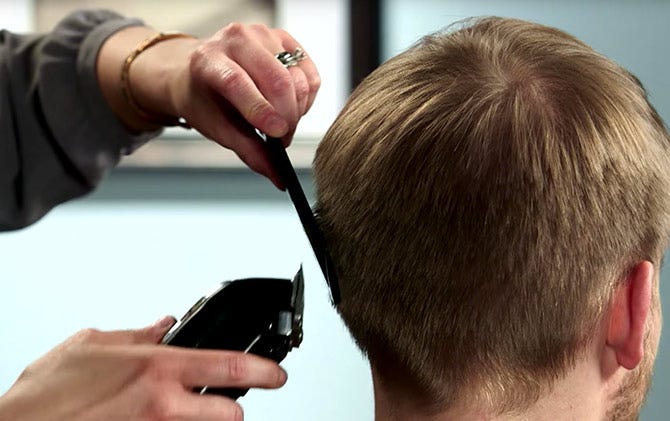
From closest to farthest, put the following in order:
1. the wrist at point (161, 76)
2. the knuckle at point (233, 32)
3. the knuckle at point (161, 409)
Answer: the knuckle at point (161, 409)
the knuckle at point (233, 32)
the wrist at point (161, 76)

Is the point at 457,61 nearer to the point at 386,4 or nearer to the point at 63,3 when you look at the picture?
the point at 386,4

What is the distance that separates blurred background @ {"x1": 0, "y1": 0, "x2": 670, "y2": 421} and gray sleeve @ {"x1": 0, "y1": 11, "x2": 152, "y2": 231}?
0.58 meters

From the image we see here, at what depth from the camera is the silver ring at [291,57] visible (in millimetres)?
915

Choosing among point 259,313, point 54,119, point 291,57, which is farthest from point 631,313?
point 54,119

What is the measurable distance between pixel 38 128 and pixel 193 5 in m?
0.69

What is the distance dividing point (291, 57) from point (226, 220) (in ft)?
3.12

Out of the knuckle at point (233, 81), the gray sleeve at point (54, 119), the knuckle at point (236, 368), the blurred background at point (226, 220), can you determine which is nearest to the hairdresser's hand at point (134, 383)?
the knuckle at point (236, 368)

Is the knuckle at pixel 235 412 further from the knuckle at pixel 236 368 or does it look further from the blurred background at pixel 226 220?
the blurred background at pixel 226 220

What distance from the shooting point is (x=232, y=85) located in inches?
33.7

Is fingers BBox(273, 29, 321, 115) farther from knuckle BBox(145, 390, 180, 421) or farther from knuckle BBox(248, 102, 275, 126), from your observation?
knuckle BBox(145, 390, 180, 421)

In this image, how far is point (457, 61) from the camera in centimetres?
76

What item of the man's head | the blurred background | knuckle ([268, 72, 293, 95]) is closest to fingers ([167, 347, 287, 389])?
the man's head

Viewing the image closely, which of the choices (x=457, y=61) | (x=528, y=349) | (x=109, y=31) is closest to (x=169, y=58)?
(x=109, y=31)

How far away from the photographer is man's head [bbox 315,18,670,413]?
72cm
